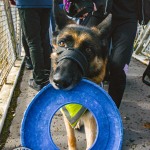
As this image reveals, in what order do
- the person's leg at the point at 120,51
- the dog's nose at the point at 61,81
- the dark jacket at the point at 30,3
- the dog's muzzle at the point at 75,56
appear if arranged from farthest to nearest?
1. the dark jacket at the point at 30,3
2. the person's leg at the point at 120,51
3. the dog's muzzle at the point at 75,56
4. the dog's nose at the point at 61,81

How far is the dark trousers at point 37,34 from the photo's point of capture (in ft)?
11.4

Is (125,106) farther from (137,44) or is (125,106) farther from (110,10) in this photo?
(137,44)

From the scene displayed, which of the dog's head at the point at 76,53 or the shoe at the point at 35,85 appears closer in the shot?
the dog's head at the point at 76,53

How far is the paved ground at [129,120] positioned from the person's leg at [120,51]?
59 cm

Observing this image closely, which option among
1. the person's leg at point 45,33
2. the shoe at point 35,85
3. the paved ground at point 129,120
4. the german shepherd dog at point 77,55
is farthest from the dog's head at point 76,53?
the shoe at point 35,85

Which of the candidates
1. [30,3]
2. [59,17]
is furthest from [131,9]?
[30,3]

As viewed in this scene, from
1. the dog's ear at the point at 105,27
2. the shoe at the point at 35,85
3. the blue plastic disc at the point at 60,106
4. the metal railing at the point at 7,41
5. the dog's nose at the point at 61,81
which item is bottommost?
the shoe at the point at 35,85

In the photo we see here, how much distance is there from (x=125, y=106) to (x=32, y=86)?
153cm

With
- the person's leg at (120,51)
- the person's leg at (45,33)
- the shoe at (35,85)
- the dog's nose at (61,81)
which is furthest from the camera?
the shoe at (35,85)

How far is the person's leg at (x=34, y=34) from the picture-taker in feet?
11.4

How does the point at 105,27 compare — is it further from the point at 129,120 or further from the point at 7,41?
the point at 7,41

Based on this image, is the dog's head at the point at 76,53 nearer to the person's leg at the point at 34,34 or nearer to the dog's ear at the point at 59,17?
the dog's ear at the point at 59,17

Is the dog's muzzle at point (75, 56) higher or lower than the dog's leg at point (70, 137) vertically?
higher

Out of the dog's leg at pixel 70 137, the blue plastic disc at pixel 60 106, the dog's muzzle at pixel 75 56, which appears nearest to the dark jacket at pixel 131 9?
the dog's muzzle at pixel 75 56
